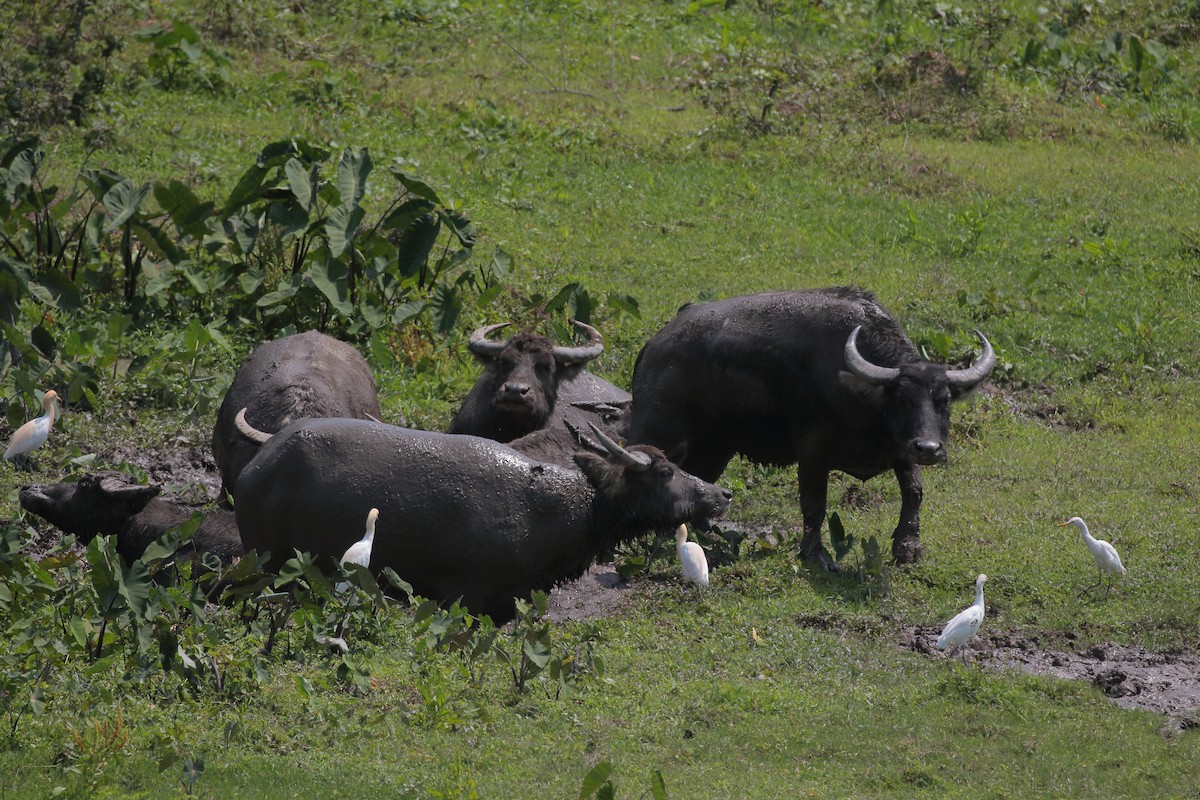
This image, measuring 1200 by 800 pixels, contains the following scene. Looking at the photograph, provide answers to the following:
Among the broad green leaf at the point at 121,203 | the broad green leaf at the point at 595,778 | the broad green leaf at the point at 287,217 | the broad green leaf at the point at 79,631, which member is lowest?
the broad green leaf at the point at 287,217

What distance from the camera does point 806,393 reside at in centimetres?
1005

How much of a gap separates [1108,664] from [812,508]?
7.17 ft

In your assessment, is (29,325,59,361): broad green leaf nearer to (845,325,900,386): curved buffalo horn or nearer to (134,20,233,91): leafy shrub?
(845,325,900,386): curved buffalo horn

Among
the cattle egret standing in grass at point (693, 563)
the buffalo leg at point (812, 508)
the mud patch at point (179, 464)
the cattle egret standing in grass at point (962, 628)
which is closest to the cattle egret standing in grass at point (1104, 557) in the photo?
the cattle egret standing in grass at point (962, 628)

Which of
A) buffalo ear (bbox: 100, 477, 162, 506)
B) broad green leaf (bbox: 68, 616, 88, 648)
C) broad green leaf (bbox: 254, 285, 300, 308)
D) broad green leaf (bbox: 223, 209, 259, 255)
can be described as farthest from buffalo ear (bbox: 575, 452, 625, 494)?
broad green leaf (bbox: 223, 209, 259, 255)

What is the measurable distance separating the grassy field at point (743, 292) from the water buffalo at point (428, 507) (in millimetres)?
551

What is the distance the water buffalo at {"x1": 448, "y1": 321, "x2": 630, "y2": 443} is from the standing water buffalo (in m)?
0.48

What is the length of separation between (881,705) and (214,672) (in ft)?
9.75

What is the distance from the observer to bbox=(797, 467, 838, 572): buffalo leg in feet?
32.0

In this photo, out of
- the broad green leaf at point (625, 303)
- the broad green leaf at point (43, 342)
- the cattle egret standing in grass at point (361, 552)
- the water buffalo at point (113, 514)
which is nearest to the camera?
the cattle egret standing in grass at point (361, 552)

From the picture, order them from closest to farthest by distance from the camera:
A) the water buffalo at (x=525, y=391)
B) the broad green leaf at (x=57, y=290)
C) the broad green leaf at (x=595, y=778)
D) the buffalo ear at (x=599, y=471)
Answer: the broad green leaf at (x=595, y=778)
the buffalo ear at (x=599, y=471)
the water buffalo at (x=525, y=391)
the broad green leaf at (x=57, y=290)

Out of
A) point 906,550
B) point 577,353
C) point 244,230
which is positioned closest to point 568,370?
point 577,353

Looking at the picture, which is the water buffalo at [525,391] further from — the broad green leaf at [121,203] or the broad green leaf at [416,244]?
the broad green leaf at [121,203]

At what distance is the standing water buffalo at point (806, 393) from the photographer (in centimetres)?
963
